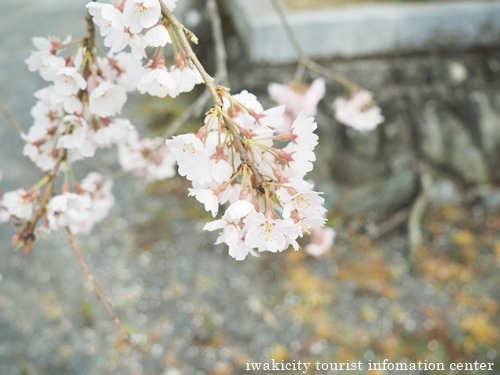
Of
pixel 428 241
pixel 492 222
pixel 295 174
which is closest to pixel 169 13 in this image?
pixel 295 174

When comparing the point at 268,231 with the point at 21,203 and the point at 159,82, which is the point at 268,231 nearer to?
the point at 159,82

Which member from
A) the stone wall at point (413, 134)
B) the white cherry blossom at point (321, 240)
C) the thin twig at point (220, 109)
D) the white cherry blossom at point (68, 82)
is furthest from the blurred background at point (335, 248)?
the thin twig at point (220, 109)

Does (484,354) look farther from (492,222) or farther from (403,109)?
(403,109)

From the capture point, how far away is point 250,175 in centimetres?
60

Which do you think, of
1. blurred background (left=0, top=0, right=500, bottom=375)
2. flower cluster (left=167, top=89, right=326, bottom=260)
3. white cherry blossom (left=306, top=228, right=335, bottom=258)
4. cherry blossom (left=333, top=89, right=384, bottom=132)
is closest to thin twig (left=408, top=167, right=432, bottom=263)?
blurred background (left=0, top=0, right=500, bottom=375)

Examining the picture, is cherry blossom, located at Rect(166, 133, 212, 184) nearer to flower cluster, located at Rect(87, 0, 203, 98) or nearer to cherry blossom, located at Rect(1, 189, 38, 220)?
flower cluster, located at Rect(87, 0, 203, 98)

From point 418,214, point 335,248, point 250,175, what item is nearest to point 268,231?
point 250,175

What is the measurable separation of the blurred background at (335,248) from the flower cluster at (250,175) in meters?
1.40

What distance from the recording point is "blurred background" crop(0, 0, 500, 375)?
1.97 m

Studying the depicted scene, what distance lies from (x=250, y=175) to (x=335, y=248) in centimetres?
179

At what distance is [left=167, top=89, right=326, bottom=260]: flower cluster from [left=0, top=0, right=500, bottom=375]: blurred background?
140 cm

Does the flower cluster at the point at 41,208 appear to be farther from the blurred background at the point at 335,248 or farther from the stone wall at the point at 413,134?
the stone wall at the point at 413,134

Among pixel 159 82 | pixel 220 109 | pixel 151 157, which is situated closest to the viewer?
pixel 220 109

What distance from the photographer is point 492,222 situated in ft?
7.97
